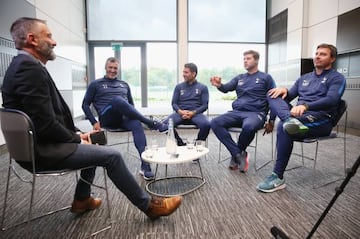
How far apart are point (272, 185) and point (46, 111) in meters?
1.89

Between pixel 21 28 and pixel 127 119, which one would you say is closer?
pixel 21 28

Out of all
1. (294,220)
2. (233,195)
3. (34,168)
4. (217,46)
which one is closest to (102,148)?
(34,168)

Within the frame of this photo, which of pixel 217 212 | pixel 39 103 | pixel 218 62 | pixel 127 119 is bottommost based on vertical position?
pixel 217 212

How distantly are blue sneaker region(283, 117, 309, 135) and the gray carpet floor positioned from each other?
537mm

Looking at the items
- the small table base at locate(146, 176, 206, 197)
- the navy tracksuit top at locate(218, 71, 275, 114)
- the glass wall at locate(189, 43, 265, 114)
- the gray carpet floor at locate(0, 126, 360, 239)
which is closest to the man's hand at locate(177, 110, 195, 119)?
the navy tracksuit top at locate(218, 71, 275, 114)

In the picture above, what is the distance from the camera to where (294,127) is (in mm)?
2238

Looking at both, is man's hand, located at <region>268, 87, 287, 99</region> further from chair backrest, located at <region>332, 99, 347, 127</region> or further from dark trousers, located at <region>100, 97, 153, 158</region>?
dark trousers, located at <region>100, 97, 153, 158</region>

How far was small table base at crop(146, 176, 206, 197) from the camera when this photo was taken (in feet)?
7.91

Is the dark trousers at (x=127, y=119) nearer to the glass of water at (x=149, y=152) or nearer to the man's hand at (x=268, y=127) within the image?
the glass of water at (x=149, y=152)

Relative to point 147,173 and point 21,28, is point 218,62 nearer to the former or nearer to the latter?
point 147,173

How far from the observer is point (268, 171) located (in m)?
2.96

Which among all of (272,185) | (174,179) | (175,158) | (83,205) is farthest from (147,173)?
(272,185)

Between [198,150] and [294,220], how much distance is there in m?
0.94

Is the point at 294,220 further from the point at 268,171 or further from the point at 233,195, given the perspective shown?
the point at 268,171
